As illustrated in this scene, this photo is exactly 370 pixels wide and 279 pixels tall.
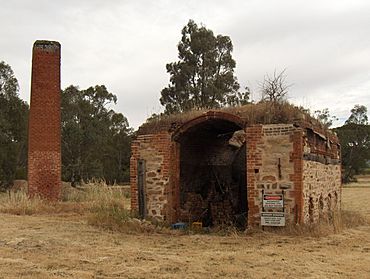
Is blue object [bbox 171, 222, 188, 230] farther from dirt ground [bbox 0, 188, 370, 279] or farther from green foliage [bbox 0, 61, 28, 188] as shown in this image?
green foliage [bbox 0, 61, 28, 188]

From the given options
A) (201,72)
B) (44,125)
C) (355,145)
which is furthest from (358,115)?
(44,125)

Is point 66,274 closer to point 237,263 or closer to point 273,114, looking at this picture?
point 237,263

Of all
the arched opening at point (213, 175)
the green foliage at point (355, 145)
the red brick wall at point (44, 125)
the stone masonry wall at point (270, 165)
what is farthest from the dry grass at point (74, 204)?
the green foliage at point (355, 145)

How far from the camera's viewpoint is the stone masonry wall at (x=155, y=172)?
1280cm

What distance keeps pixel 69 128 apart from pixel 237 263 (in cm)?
3265

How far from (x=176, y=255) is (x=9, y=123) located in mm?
29833

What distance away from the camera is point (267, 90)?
563 inches


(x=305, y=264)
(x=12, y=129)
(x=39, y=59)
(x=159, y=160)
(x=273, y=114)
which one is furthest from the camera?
(x=12, y=129)

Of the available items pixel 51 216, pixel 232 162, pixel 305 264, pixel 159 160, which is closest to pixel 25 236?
pixel 159 160

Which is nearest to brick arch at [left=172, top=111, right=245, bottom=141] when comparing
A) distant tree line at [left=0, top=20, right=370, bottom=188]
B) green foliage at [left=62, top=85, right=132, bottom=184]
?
A: distant tree line at [left=0, top=20, right=370, bottom=188]

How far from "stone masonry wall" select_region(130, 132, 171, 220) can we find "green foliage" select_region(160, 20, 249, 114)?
23.4 m

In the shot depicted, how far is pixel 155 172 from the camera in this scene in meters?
12.9

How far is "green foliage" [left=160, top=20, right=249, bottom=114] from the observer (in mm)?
37188

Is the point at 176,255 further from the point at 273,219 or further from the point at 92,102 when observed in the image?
the point at 92,102
